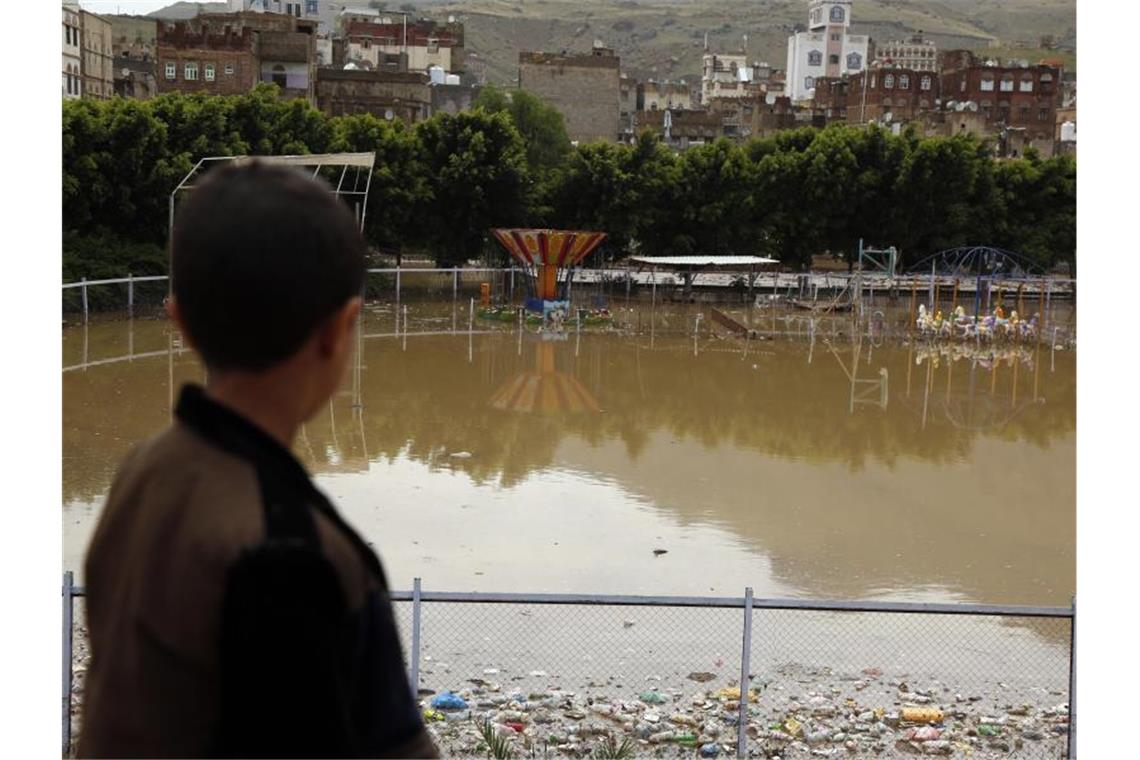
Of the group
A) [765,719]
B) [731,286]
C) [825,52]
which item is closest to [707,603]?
[765,719]

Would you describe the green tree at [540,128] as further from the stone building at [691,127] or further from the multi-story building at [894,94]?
the multi-story building at [894,94]

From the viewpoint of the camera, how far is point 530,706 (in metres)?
7.54

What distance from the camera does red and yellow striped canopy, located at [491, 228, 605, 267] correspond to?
30.6 meters

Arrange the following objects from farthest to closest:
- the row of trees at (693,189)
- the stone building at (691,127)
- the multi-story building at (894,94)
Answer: the stone building at (691,127) → the multi-story building at (894,94) → the row of trees at (693,189)

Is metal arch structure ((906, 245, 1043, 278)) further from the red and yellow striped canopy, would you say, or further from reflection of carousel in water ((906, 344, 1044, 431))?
the red and yellow striped canopy

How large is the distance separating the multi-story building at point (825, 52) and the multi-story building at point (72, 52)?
206ft

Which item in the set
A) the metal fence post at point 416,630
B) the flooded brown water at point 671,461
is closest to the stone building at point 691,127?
the flooded brown water at point 671,461

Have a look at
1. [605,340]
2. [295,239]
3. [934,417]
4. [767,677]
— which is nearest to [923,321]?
[605,340]

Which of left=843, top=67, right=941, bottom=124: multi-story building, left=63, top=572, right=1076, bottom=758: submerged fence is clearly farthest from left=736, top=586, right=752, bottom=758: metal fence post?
left=843, top=67, right=941, bottom=124: multi-story building

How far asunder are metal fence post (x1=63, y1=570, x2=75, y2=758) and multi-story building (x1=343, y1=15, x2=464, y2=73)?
70.2 metres

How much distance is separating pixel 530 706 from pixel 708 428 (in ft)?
36.4

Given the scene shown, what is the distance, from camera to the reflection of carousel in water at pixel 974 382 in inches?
785

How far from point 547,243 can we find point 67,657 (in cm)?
2486

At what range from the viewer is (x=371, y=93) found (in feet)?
189
